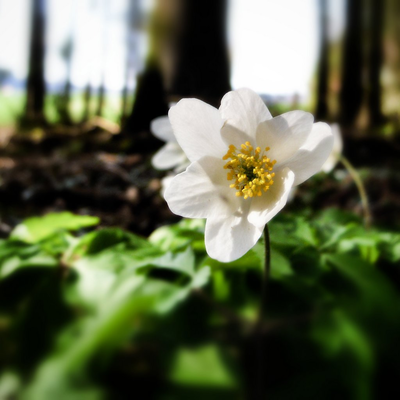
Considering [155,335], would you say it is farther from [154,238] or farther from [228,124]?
[154,238]

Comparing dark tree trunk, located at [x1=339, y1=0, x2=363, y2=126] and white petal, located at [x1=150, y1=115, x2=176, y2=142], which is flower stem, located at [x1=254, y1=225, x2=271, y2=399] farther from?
dark tree trunk, located at [x1=339, y1=0, x2=363, y2=126]

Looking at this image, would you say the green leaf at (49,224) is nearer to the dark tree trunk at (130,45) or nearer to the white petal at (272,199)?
the white petal at (272,199)

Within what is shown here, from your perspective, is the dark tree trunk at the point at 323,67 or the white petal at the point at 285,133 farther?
the dark tree trunk at the point at 323,67

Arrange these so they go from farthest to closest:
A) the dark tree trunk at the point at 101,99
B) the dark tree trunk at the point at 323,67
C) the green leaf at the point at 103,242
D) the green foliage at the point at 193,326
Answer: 1. the dark tree trunk at the point at 323,67
2. the dark tree trunk at the point at 101,99
3. the green leaf at the point at 103,242
4. the green foliage at the point at 193,326

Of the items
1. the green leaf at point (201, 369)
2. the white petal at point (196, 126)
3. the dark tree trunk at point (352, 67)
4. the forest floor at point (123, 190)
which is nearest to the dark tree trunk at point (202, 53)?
the forest floor at point (123, 190)

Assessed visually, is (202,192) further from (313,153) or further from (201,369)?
(201,369)

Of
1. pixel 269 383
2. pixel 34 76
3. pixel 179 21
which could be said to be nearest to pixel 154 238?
pixel 269 383

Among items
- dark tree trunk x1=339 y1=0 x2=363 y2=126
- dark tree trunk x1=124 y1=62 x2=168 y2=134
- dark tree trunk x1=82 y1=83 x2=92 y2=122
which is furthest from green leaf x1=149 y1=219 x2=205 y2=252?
dark tree trunk x1=339 y1=0 x2=363 y2=126
